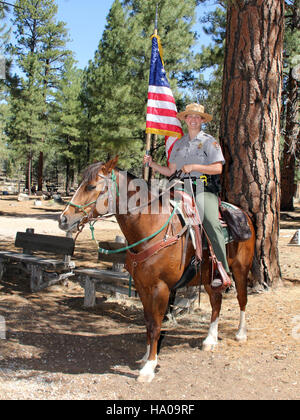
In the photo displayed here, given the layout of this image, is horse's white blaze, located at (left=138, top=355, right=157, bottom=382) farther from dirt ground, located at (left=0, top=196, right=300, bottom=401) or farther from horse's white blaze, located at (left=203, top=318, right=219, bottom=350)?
horse's white blaze, located at (left=203, top=318, right=219, bottom=350)

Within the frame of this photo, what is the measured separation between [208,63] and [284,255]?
12.7m

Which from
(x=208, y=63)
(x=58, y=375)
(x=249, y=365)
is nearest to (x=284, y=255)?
(x=249, y=365)

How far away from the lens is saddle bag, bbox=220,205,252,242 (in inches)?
200

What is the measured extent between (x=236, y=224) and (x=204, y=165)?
1.04 metres

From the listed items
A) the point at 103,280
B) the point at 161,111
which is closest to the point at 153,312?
the point at 103,280

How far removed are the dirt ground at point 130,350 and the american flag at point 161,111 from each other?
294cm

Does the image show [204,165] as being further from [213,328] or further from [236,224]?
[213,328]

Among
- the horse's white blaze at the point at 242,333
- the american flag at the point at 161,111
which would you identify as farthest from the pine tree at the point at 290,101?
the horse's white blaze at the point at 242,333

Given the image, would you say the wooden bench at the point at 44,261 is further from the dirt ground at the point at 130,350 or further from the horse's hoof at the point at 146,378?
the horse's hoof at the point at 146,378

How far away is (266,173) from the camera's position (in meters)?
7.17

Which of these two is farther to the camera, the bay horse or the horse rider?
the horse rider

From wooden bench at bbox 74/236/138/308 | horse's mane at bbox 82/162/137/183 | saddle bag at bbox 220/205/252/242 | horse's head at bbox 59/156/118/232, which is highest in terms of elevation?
horse's mane at bbox 82/162/137/183

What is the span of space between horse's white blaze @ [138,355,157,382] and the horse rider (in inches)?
47.7

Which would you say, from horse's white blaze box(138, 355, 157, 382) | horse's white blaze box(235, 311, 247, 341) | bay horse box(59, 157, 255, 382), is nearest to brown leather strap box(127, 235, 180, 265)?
bay horse box(59, 157, 255, 382)
